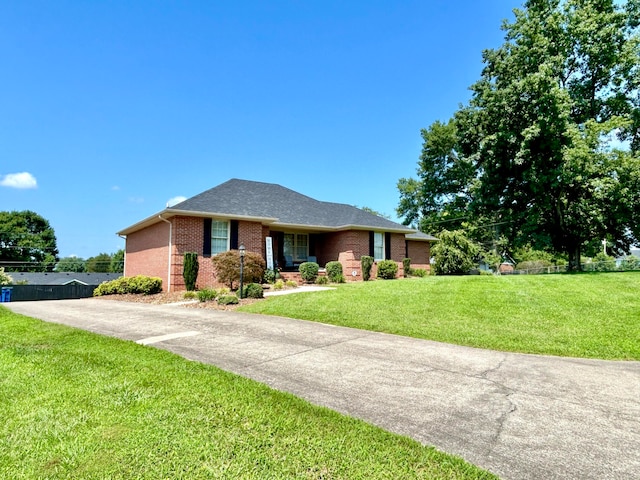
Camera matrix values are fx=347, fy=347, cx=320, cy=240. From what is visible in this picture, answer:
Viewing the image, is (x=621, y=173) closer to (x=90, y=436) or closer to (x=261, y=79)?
(x=261, y=79)

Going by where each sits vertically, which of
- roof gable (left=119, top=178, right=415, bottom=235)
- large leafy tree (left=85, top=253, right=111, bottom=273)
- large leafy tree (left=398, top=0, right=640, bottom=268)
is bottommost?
large leafy tree (left=85, top=253, right=111, bottom=273)

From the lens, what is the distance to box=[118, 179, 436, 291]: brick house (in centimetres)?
1552

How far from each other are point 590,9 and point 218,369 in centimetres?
2775

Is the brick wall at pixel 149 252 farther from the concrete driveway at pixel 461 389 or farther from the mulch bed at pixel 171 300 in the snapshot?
the concrete driveway at pixel 461 389

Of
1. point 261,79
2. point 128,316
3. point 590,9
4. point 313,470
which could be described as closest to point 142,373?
point 313,470

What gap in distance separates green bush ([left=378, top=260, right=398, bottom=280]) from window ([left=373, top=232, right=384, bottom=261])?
0.70 meters

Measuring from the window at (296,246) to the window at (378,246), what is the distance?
14.1 feet

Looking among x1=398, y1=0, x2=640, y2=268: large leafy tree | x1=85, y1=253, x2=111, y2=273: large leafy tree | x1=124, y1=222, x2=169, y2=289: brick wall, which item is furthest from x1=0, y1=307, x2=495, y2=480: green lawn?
x1=85, y1=253, x2=111, y2=273: large leafy tree

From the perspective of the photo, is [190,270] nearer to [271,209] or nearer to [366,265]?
[271,209]

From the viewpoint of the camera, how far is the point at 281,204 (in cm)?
2080

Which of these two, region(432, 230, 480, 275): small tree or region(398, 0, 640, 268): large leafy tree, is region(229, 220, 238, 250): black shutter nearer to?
region(432, 230, 480, 275): small tree

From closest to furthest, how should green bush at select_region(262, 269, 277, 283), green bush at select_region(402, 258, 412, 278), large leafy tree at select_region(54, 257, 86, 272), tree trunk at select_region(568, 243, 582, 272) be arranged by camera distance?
green bush at select_region(262, 269, 277, 283) → green bush at select_region(402, 258, 412, 278) → tree trunk at select_region(568, 243, 582, 272) → large leafy tree at select_region(54, 257, 86, 272)

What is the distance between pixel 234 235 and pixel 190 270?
8.62 feet

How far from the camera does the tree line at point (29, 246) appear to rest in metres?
44.1
